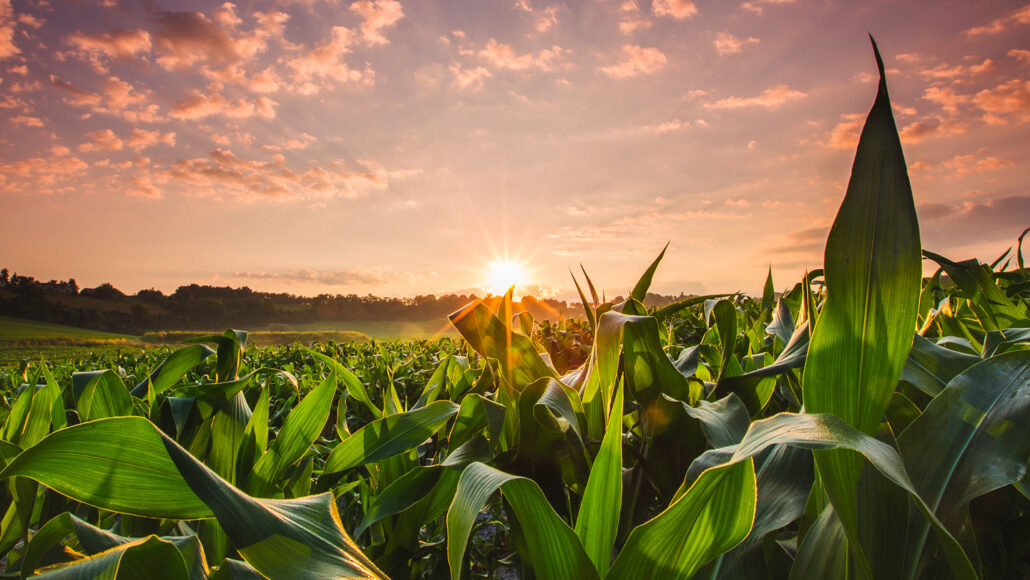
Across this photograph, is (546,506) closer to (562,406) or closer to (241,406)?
(562,406)

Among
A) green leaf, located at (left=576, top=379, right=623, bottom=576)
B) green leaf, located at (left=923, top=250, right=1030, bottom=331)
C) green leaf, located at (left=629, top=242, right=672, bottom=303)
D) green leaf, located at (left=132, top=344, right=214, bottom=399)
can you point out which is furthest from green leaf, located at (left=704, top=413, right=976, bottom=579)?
green leaf, located at (left=132, top=344, right=214, bottom=399)

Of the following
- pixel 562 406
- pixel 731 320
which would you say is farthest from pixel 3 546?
pixel 731 320

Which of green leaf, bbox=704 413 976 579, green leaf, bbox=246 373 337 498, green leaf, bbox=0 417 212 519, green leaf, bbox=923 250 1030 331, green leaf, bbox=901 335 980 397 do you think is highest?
green leaf, bbox=923 250 1030 331

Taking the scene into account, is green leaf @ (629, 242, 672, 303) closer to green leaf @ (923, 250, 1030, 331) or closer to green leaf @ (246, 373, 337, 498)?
green leaf @ (923, 250, 1030, 331)

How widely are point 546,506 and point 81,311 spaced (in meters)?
55.8

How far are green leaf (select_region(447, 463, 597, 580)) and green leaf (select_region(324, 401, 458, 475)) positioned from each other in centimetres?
35

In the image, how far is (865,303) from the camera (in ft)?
1.56

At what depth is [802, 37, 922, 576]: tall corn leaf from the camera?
1.45 feet

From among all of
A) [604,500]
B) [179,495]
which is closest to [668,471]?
[604,500]

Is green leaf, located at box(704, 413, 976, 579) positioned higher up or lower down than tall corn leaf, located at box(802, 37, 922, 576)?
lower down

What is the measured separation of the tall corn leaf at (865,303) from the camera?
1.45ft

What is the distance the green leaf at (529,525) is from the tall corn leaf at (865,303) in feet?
0.78

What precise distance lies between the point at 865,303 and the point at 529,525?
0.39 metres

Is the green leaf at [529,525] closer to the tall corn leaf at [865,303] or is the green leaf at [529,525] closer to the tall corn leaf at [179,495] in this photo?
the tall corn leaf at [179,495]
